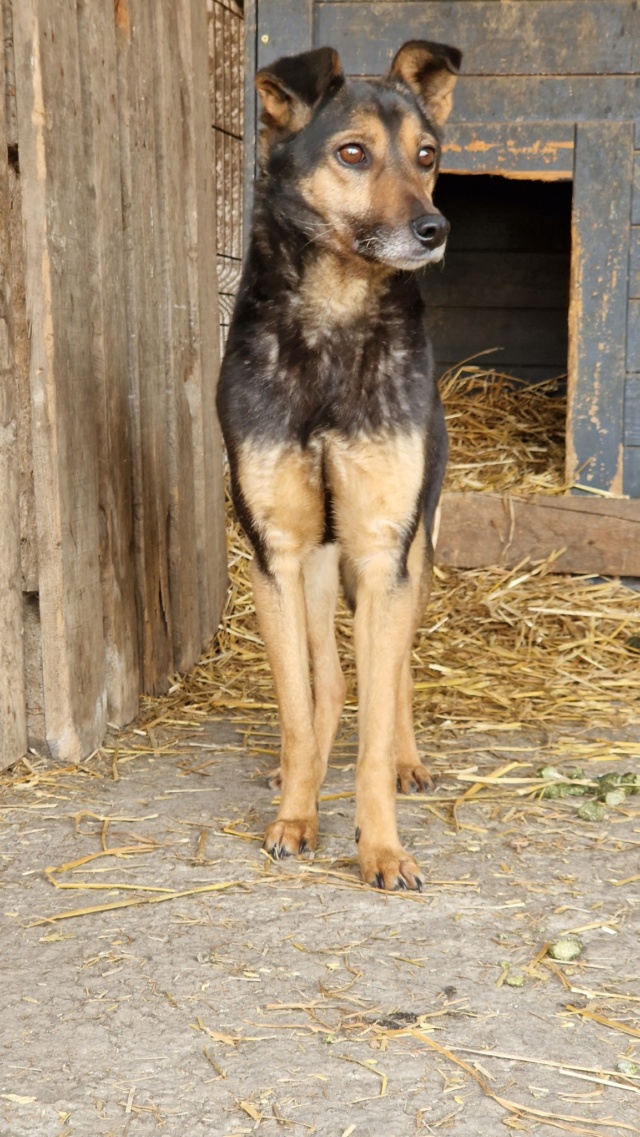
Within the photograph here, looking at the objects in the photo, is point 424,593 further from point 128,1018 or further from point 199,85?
point 199,85

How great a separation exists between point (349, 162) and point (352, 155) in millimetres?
19

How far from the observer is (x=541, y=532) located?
6254 mm

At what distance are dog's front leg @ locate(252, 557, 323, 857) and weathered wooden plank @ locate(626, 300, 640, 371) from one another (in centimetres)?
327

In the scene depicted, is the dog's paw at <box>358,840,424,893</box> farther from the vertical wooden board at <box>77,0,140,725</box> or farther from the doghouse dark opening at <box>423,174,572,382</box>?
the doghouse dark opening at <box>423,174,572,382</box>

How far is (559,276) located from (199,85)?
11.4 feet

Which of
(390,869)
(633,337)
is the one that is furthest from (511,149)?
(390,869)

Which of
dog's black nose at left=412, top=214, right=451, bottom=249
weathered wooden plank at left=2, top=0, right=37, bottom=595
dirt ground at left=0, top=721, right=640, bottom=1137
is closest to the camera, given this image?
dirt ground at left=0, top=721, right=640, bottom=1137

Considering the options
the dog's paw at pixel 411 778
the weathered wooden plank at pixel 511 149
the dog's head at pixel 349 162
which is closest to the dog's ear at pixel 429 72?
the dog's head at pixel 349 162

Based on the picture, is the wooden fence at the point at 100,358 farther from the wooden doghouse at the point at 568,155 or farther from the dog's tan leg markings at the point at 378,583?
the wooden doghouse at the point at 568,155

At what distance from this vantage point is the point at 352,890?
10.2 feet

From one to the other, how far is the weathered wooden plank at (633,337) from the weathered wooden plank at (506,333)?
1.87m

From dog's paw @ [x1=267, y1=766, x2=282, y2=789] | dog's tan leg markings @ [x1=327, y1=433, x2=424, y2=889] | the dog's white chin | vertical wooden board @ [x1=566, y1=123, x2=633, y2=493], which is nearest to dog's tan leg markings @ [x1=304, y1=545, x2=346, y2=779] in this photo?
dog's paw @ [x1=267, y1=766, x2=282, y2=789]

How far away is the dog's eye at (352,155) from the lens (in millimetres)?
3221

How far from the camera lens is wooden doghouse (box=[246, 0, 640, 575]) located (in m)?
5.92
